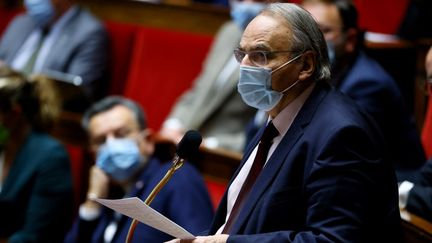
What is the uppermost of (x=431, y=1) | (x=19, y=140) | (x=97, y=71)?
(x=431, y=1)

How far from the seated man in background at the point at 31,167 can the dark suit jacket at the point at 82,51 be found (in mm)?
407

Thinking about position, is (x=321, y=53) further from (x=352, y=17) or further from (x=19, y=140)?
(x=19, y=140)

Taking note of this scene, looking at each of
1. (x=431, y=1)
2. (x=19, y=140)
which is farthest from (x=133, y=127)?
A: (x=431, y=1)

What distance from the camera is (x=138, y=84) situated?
1534 mm

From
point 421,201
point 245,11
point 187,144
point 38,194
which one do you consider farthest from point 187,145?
point 245,11

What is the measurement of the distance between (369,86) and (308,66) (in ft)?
1.45

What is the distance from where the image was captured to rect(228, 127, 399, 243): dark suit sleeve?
554 millimetres

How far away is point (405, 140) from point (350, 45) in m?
0.17

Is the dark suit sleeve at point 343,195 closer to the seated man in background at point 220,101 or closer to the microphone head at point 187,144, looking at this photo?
the microphone head at point 187,144

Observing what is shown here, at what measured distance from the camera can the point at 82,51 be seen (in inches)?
62.2

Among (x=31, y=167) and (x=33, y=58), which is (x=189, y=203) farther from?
(x=33, y=58)

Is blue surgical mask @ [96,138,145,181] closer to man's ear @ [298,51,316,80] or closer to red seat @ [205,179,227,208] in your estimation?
red seat @ [205,179,227,208]

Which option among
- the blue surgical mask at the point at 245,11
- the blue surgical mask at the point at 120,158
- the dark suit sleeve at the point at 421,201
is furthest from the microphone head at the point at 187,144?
the blue surgical mask at the point at 245,11

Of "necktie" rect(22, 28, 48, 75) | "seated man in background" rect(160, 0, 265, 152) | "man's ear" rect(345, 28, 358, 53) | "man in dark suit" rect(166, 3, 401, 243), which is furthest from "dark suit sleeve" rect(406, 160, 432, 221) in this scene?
"necktie" rect(22, 28, 48, 75)
